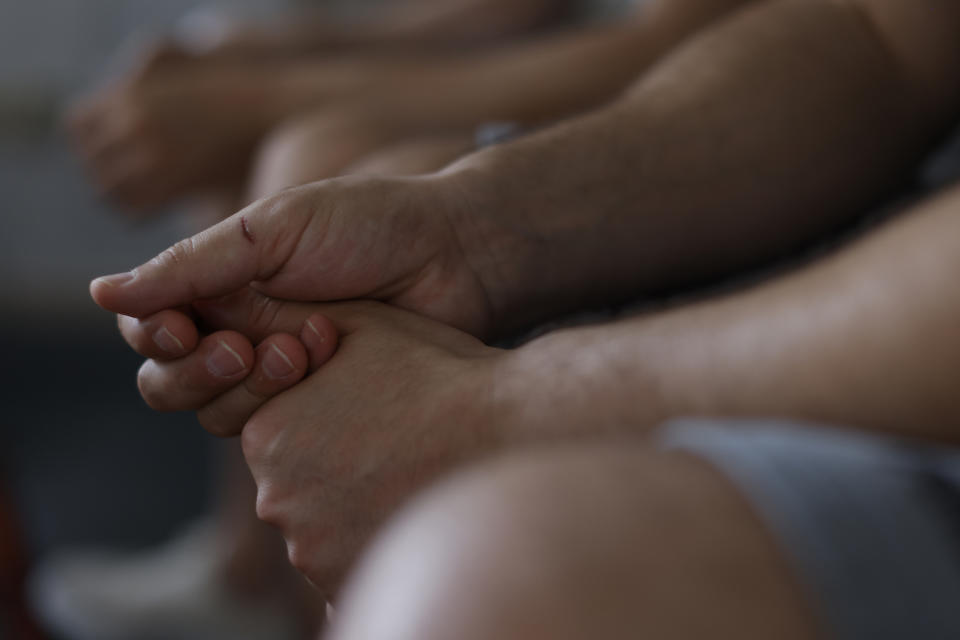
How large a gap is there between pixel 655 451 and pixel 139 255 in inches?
91.3

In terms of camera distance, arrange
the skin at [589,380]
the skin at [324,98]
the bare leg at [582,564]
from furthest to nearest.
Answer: the skin at [324,98] → the skin at [589,380] → the bare leg at [582,564]


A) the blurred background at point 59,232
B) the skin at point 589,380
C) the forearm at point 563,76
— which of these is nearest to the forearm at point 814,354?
the skin at point 589,380

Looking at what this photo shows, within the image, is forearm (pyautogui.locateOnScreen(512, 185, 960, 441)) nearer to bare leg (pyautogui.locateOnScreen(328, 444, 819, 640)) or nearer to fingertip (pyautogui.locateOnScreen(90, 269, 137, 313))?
bare leg (pyautogui.locateOnScreen(328, 444, 819, 640))

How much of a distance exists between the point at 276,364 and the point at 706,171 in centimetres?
29

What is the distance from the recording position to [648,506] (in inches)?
9.8

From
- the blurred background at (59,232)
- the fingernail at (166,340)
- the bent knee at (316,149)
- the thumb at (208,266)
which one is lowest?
the blurred background at (59,232)

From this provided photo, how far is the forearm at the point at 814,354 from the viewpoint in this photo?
0.33 meters

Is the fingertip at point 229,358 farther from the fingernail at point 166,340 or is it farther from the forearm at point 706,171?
the forearm at point 706,171

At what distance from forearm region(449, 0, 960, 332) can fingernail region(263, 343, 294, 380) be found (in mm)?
133

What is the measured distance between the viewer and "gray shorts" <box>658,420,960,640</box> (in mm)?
235

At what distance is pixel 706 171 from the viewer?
22.5 inches

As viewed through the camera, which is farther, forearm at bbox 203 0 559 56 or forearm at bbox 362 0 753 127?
forearm at bbox 203 0 559 56

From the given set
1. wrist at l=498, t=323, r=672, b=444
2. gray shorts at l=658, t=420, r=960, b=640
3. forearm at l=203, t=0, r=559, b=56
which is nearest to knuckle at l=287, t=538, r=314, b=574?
wrist at l=498, t=323, r=672, b=444

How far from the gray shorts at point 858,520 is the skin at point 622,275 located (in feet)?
0.23
